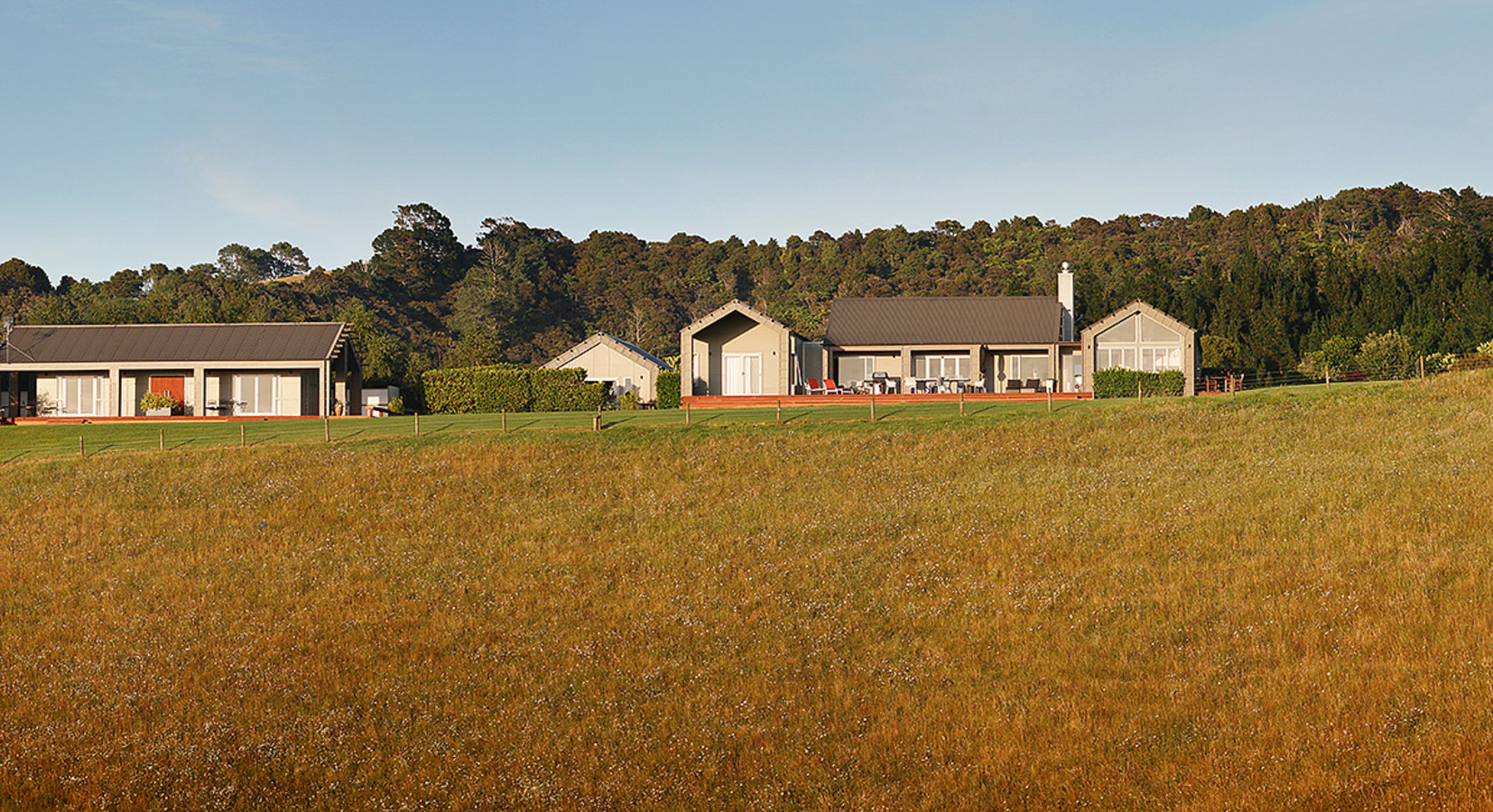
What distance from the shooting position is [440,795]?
12078mm

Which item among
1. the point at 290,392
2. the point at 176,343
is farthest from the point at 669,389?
the point at 176,343

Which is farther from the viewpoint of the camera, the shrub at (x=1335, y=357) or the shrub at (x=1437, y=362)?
the shrub at (x=1335, y=357)

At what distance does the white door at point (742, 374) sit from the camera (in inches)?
1983

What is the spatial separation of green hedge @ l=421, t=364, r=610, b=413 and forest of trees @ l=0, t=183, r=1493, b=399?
37.1ft

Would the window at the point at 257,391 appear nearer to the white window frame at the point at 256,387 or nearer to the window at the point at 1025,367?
the white window frame at the point at 256,387

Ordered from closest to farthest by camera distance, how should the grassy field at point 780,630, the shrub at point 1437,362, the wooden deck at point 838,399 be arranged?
the grassy field at point 780,630
the wooden deck at point 838,399
the shrub at point 1437,362

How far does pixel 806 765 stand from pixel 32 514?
21042 millimetres

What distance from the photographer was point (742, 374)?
50.6 m

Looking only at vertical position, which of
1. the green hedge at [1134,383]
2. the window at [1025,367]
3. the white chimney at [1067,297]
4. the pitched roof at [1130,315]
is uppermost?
the white chimney at [1067,297]

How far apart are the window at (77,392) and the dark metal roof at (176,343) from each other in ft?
4.43

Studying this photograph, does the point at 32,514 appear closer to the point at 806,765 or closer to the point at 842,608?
the point at 842,608

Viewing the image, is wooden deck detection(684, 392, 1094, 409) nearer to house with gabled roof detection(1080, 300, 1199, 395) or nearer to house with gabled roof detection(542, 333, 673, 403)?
house with gabled roof detection(1080, 300, 1199, 395)

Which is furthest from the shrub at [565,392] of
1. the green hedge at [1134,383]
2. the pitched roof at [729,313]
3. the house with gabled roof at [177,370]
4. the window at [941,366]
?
the green hedge at [1134,383]

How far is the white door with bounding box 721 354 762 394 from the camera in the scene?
50.4 m
